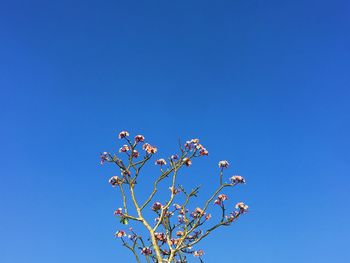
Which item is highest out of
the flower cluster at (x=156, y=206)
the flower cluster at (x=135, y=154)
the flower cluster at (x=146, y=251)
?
the flower cluster at (x=135, y=154)

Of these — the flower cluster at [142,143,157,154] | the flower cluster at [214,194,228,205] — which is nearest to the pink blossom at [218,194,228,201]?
the flower cluster at [214,194,228,205]

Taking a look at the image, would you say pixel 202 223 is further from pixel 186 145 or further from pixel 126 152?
pixel 126 152

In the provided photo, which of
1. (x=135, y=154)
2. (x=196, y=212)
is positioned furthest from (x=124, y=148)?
(x=196, y=212)

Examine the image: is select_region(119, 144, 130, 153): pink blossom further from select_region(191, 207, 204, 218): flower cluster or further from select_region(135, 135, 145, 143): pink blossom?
select_region(191, 207, 204, 218): flower cluster

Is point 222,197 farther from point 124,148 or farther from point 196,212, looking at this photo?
point 124,148

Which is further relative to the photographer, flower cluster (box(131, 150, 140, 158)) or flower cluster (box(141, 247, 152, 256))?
flower cluster (box(131, 150, 140, 158))

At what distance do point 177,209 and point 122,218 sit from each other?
2384 mm

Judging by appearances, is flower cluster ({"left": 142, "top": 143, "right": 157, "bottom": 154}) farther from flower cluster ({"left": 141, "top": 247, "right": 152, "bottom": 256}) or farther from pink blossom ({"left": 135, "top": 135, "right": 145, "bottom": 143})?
flower cluster ({"left": 141, "top": 247, "right": 152, "bottom": 256})

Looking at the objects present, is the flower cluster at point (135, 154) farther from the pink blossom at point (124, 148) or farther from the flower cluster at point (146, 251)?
the flower cluster at point (146, 251)

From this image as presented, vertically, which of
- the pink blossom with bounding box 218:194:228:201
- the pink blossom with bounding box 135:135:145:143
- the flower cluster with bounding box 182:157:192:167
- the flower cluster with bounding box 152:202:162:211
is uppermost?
the pink blossom with bounding box 135:135:145:143

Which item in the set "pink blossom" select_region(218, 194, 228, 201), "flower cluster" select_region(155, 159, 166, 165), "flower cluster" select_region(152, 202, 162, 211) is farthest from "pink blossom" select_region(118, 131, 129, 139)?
"pink blossom" select_region(218, 194, 228, 201)

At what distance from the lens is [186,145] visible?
48.9ft

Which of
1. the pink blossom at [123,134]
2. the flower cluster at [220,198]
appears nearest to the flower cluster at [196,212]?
the flower cluster at [220,198]

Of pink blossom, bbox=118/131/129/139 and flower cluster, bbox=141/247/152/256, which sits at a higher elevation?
pink blossom, bbox=118/131/129/139
